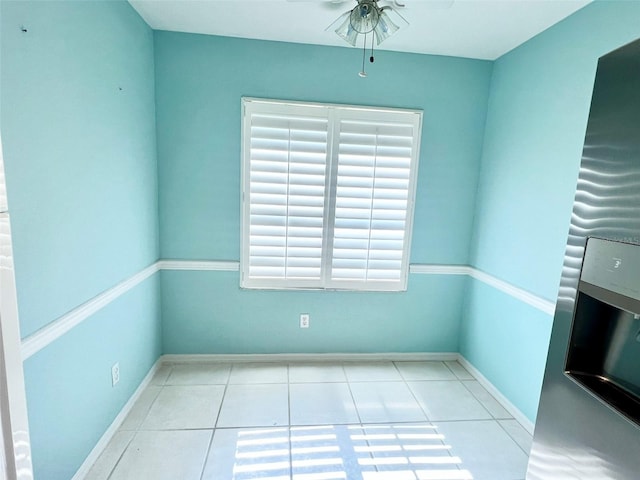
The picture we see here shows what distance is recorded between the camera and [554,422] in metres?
1.06

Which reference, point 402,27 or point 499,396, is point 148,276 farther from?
point 499,396

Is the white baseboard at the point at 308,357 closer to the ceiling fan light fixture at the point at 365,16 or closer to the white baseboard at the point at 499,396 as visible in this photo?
the white baseboard at the point at 499,396

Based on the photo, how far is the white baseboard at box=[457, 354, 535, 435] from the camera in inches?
77.3

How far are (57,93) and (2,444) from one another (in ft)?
4.12

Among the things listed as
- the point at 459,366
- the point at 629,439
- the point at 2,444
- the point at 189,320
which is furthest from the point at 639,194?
the point at 189,320

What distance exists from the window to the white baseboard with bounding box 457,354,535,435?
40.0 inches

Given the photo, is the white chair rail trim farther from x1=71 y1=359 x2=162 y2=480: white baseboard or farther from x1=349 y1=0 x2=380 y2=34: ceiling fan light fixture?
x1=349 y1=0 x2=380 y2=34: ceiling fan light fixture

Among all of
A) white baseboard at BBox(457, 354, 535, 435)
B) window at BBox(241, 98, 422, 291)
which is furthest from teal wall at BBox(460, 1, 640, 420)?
window at BBox(241, 98, 422, 291)

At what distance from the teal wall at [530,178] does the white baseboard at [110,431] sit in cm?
244

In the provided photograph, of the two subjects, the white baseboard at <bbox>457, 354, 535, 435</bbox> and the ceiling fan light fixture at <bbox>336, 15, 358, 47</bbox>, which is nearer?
the ceiling fan light fixture at <bbox>336, 15, 358, 47</bbox>

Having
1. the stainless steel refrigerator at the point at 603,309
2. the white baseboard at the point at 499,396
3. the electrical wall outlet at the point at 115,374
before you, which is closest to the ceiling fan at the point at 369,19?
the stainless steel refrigerator at the point at 603,309

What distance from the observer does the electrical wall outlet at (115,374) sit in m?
1.77

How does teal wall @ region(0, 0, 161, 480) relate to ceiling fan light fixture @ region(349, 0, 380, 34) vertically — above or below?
below

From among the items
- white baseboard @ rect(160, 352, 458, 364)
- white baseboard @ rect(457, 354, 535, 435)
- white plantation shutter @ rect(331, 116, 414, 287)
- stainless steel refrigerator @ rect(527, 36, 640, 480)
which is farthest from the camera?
white baseboard @ rect(160, 352, 458, 364)
